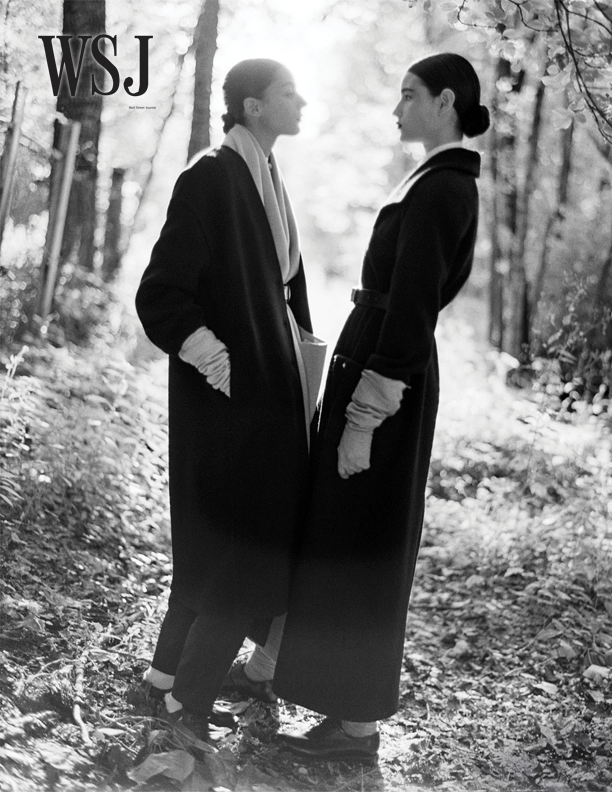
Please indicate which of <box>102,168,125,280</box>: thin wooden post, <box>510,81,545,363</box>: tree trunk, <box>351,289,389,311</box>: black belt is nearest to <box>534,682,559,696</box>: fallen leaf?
Result: <box>351,289,389,311</box>: black belt

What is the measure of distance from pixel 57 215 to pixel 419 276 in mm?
4667

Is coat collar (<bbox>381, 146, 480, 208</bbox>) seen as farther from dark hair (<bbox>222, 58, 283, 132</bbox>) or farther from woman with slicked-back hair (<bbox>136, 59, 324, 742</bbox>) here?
dark hair (<bbox>222, 58, 283, 132</bbox>)

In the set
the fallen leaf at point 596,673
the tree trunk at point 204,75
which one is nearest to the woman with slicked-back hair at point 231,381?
the fallen leaf at point 596,673

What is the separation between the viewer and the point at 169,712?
2.92 meters

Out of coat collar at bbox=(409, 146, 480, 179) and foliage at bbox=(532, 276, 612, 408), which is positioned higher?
coat collar at bbox=(409, 146, 480, 179)

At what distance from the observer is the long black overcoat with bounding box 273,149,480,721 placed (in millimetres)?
2830

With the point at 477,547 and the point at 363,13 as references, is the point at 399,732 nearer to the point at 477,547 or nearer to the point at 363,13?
the point at 477,547

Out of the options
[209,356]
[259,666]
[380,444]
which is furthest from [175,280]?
[259,666]

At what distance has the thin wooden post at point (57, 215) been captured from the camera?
6.49m

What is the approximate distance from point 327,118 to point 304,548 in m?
21.5

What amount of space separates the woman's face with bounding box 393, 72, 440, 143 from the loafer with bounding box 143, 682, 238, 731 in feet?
6.64

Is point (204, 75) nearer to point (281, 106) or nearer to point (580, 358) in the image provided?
point (580, 358)

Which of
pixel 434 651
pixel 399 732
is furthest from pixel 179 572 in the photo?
pixel 434 651

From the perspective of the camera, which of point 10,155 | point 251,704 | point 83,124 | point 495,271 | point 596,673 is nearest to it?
point 251,704
